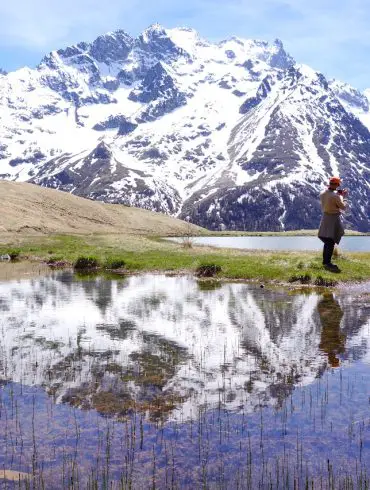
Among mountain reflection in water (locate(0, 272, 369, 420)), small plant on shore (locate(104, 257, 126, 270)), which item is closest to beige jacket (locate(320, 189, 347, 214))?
mountain reflection in water (locate(0, 272, 369, 420))

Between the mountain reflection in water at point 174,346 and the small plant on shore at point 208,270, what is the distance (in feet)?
41.6

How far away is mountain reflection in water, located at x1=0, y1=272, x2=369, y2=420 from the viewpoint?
48.3 ft

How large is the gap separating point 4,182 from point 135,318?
151 meters

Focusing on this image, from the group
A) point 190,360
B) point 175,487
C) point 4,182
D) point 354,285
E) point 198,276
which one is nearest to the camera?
point 175,487

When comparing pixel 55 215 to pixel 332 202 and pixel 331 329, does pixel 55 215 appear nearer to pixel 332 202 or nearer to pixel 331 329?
pixel 332 202

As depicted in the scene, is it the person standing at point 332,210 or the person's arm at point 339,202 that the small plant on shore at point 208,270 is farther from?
the person's arm at point 339,202

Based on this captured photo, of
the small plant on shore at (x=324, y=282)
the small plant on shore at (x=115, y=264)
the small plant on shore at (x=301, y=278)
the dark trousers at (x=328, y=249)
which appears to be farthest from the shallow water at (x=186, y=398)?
the small plant on shore at (x=115, y=264)

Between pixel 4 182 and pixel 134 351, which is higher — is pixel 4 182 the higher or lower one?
the higher one

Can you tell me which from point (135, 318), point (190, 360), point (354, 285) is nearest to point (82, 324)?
point (135, 318)

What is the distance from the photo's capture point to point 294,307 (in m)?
29.0

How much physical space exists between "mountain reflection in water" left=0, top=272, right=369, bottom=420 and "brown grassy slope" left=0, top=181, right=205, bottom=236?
93.0 m

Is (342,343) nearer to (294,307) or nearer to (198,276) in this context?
(294,307)

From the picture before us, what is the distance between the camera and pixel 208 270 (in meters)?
47.8

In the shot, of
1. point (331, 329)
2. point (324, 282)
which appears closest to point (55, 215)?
point (324, 282)
